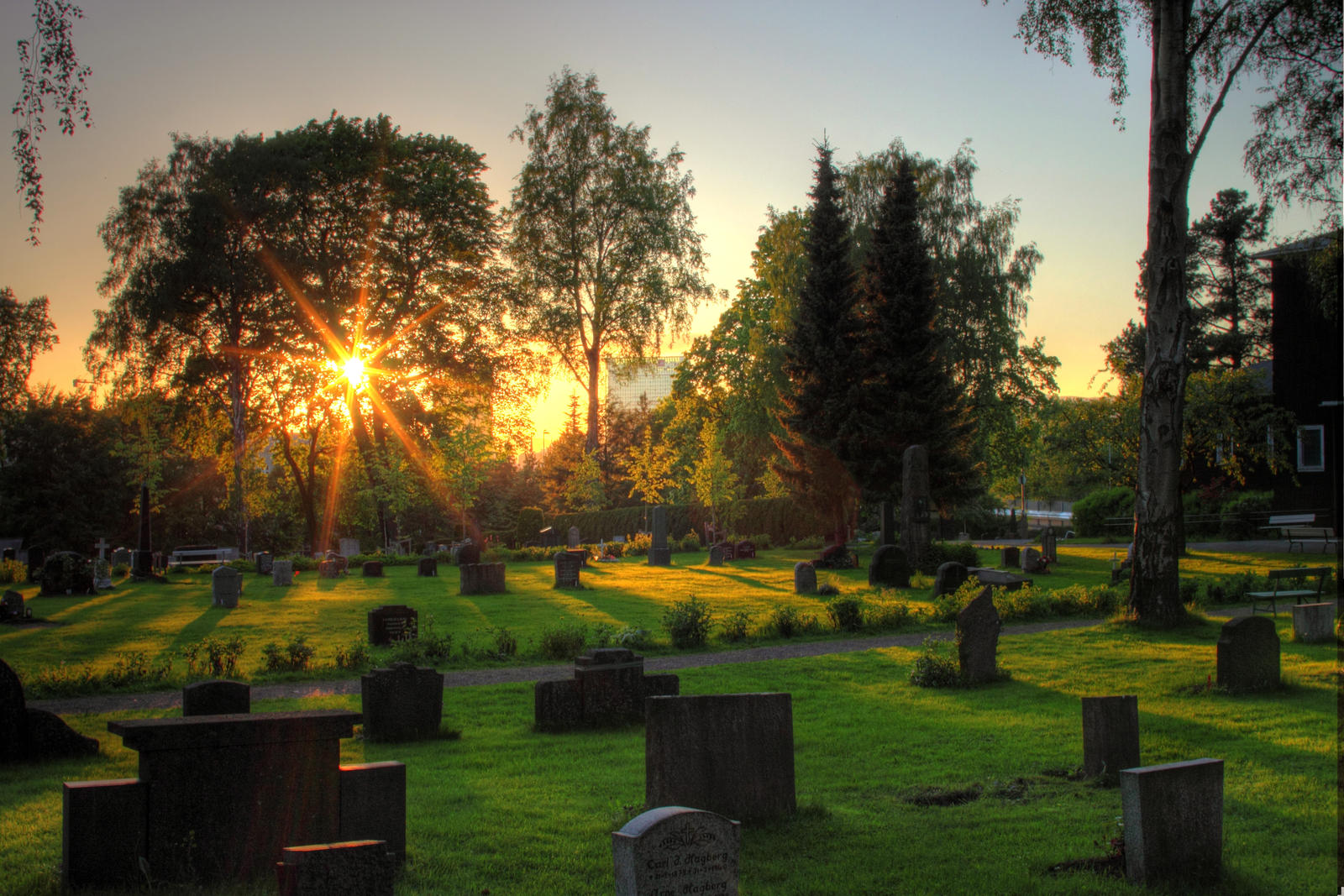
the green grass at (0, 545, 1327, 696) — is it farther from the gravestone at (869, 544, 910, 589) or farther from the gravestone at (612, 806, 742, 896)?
the gravestone at (612, 806, 742, 896)

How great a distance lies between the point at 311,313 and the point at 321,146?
6918 mm

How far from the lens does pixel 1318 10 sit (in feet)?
53.8

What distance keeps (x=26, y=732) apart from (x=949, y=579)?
1725 cm

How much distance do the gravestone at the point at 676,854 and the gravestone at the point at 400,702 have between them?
585cm

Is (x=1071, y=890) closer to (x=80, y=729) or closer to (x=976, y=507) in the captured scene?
(x=80, y=729)

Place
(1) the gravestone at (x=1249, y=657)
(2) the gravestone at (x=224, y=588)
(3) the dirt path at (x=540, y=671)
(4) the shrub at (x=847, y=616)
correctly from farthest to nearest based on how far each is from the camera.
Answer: (2) the gravestone at (x=224, y=588)
(4) the shrub at (x=847, y=616)
(3) the dirt path at (x=540, y=671)
(1) the gravestone at (x=1249, y=657)

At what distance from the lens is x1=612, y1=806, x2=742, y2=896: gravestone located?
152 inches

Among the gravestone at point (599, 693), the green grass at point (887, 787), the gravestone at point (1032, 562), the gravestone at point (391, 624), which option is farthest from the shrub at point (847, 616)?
the gravestone at point (1032, 562)

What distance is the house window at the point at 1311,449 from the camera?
115 feet

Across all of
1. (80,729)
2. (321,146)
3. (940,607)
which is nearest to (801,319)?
(940,607)

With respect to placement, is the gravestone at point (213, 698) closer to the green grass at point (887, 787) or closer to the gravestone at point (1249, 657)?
the green grass at point (887, 787)

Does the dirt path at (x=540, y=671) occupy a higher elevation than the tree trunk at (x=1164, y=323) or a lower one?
lower

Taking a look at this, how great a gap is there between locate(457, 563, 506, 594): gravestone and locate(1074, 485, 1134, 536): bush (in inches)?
1158

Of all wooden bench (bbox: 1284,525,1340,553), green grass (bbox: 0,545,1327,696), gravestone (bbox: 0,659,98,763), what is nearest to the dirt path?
green grass (bbox: 0,545,1327,696)
